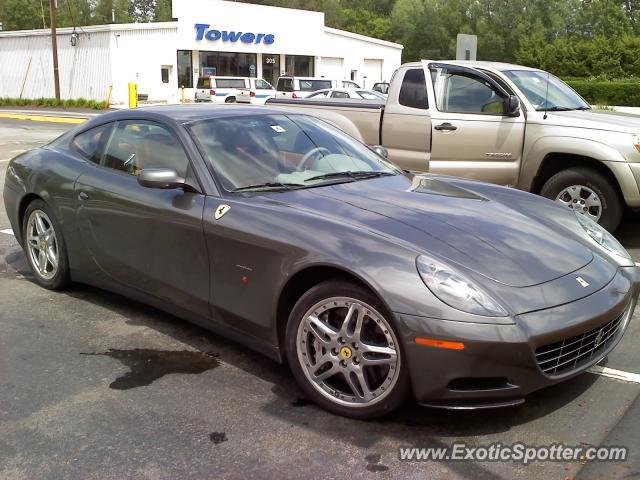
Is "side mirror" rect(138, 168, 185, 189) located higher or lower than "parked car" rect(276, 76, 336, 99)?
lower

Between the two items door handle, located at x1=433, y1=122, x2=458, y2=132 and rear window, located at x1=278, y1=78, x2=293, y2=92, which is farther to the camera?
rear window, located at x1=278, y1=78, x2=293, y2=92

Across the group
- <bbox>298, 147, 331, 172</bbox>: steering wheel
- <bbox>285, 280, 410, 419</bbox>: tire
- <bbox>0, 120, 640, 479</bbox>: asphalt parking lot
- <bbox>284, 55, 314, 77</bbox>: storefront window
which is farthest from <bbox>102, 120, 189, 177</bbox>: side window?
<bbox>284, 55, 314, 77</bbox>: storefront window

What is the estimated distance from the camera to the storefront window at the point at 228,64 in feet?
134

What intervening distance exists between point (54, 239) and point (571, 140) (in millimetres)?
4866

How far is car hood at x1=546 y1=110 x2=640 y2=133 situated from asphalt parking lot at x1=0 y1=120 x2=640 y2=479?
2.99 metres

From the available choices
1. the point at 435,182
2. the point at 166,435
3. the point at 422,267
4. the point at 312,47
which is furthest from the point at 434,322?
the point at 312,47

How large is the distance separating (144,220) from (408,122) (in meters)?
4.25

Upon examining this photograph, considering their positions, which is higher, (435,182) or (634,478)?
(435,182)

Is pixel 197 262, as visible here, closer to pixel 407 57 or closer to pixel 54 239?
pixel 54 239

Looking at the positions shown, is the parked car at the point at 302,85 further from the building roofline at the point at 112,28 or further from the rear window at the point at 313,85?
the building roofline at the point at 112,28

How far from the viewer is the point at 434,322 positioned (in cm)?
284

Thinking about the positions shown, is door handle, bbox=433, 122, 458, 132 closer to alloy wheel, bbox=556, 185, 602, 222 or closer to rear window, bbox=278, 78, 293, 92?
alloy wheel, bbox=556, 185, 602, 222

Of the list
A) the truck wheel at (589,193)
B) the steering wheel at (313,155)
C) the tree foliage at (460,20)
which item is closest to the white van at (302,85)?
the truck wheel at (589,193)

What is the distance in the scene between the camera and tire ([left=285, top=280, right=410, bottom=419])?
2994mm
